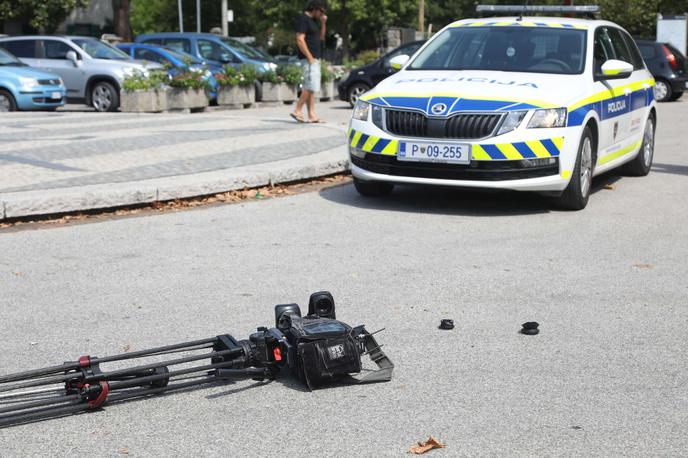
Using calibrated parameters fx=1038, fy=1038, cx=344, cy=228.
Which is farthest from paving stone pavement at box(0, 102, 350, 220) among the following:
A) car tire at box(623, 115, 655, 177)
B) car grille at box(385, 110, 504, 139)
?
car tire at box(623, 115, 655, 177)

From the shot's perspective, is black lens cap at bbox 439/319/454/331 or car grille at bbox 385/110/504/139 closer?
black lens cap at bbox 439/319/454/331

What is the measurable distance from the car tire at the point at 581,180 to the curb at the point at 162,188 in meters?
2.91

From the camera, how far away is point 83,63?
71.2ft

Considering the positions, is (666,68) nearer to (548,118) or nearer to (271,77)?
(271,77)

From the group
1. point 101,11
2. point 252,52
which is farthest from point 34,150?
point 101,11

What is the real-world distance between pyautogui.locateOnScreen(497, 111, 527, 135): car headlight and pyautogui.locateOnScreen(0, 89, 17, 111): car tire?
14.0 m

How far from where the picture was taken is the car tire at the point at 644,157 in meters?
11.4

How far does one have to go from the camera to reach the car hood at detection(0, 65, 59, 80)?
794 inches

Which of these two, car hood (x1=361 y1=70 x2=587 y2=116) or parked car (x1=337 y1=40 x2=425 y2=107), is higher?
car hood (x1=361 y1=70 x2=587 y2=116)

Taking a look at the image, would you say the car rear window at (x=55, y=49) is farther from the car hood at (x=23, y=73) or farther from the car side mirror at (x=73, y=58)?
the car hood at (x=23, y=73)

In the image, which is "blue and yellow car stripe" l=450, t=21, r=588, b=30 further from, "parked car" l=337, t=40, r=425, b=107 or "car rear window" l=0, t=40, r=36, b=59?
"car rear window" l=0, t=40, r=36, b=59

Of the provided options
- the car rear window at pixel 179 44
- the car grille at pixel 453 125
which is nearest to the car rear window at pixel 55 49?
the car rear window at pixel 179 44

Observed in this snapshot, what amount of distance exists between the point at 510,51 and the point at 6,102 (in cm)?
1330

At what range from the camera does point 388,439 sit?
3766mm
